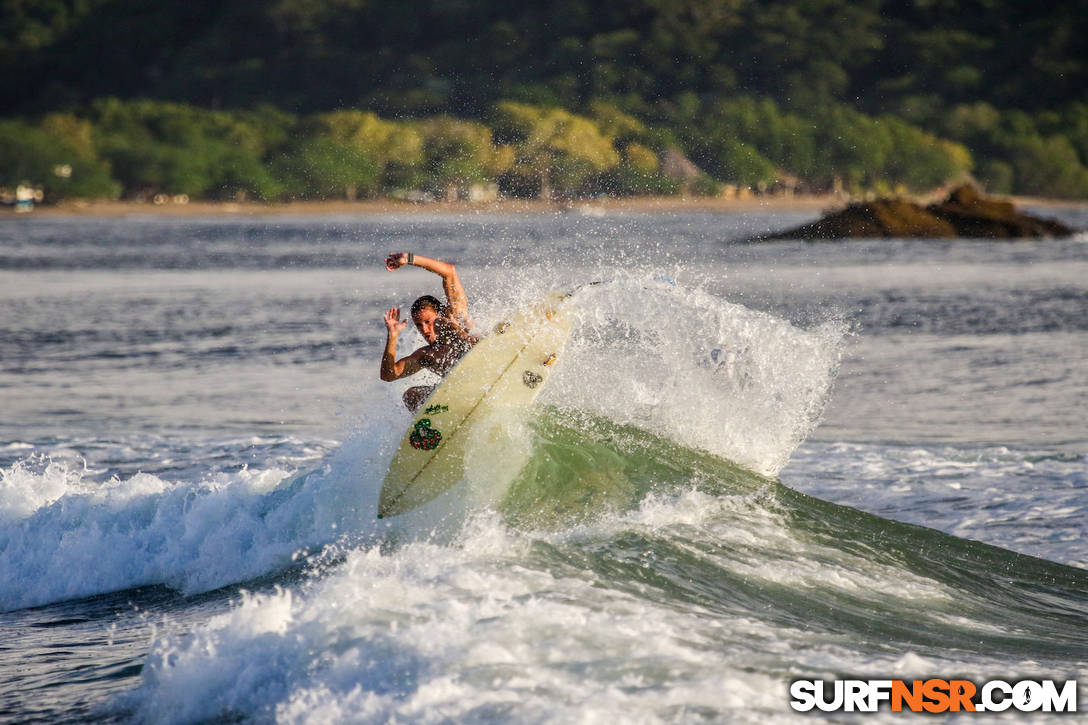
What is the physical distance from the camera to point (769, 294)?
39906 millimetres

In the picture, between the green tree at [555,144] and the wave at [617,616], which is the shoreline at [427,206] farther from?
the wave at [617,616]

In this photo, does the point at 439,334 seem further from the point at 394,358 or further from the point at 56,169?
the point at 56,169

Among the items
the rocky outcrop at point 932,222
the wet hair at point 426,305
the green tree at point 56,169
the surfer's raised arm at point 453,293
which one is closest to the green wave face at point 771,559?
the surfer's raised arm at point 453,293

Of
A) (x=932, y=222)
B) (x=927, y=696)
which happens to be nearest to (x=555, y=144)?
(x=932, y=222)

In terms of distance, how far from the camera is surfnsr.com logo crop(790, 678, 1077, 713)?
24.5 ft

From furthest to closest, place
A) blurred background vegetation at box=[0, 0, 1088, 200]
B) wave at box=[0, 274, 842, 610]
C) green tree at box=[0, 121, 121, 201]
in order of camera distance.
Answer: blurred background vegetation at box=[0, 0, 1088, 200] → green tree at box=[0, 121, 121, 201] → wave at box=[0, 274, 842, 610]

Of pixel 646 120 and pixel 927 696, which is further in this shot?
pixel 646 120

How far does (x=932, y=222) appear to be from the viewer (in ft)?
254

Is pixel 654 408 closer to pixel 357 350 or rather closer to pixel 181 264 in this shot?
pixel 357 350

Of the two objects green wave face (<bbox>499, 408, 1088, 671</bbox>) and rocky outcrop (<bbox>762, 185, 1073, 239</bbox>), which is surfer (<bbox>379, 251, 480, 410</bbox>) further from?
rocky outcrop (<bbox>762, 185, 1073, 239</bbox>)

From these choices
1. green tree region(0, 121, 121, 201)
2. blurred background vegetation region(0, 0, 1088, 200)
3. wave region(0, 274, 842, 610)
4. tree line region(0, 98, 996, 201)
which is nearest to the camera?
wave region(0, 274, 842, 610)

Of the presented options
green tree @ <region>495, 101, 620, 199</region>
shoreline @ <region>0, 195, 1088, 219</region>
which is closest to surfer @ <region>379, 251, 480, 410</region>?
green tree @ <region>495, 101, 620, 199</region>

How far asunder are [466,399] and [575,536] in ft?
5.17

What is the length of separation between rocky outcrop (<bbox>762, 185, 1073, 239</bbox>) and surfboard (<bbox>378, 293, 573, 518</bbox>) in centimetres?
6707
